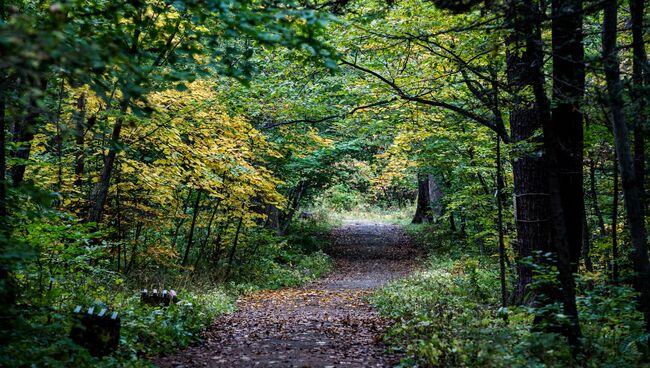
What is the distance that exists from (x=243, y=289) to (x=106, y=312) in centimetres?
715

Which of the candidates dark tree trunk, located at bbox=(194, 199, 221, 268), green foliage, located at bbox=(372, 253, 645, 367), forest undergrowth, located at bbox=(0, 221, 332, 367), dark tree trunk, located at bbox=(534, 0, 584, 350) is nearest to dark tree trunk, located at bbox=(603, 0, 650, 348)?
dark tree trunk, located at bbox=(534, 0, 584, 350)

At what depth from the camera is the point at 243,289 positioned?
1231 centimetres

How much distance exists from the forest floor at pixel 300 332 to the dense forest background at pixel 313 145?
44cm

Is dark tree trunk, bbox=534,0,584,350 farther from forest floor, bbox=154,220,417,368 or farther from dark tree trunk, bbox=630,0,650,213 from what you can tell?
forest floor, bbox=154,220,417,368

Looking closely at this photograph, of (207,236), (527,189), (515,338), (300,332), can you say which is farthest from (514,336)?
(207,236)

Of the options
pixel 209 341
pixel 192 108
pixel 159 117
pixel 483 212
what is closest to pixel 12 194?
pixel 209 341

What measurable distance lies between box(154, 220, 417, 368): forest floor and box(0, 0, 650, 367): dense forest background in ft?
1.43

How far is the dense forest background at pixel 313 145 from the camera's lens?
393 cm

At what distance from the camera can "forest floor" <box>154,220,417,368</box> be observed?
6027mm

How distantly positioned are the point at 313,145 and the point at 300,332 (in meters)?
8.46

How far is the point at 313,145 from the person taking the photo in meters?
15.2

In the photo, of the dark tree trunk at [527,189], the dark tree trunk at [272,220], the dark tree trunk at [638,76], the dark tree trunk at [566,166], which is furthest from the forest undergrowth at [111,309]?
the dark tree trunk at [638,76]

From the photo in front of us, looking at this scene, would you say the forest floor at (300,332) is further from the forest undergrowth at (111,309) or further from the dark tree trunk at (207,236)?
the dark tree trunk at (207,236)

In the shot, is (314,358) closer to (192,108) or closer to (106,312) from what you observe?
(106,312)
